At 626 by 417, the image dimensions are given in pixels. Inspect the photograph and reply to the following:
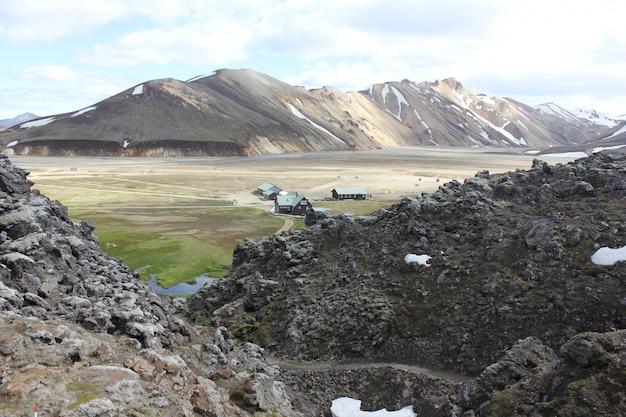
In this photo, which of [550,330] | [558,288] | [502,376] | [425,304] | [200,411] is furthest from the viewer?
[425,304]

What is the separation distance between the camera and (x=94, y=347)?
24484mm

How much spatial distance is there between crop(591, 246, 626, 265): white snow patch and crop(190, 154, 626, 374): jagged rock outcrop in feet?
1.78

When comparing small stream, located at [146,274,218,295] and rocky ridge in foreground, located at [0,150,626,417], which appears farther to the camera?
small stream, located at [146,274,218,295]

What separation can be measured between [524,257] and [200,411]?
93.9ft

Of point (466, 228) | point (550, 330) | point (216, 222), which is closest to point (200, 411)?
point (550, 330)

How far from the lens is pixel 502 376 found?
1021 inches

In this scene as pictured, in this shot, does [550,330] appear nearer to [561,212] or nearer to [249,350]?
[561,212]

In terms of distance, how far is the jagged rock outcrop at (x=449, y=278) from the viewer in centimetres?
3447

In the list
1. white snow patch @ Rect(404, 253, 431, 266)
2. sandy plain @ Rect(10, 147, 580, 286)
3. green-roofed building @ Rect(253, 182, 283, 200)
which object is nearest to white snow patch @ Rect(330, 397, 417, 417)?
white snow patch @ Rect(404, 253, 431, 266)

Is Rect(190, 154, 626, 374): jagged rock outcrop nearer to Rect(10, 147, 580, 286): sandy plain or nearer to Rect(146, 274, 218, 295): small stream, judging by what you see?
Rect(146, 274, 218, 295): small stream

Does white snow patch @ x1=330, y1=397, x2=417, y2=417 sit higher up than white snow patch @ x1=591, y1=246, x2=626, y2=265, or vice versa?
white snow patch @ x1=591, y1=246, x2=626, y2=265

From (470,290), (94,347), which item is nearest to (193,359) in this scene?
(94,347)

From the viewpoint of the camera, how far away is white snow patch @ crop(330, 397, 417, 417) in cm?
2900

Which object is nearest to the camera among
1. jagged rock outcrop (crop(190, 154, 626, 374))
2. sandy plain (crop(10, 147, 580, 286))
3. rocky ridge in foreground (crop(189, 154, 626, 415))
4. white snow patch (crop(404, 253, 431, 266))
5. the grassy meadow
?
rocky ridge in foreground (crop(189, 154, 626, 415))
